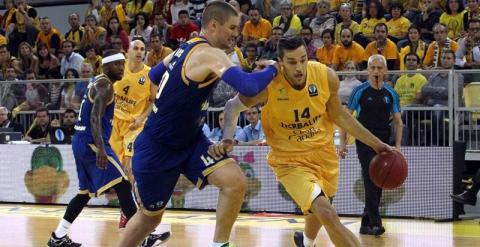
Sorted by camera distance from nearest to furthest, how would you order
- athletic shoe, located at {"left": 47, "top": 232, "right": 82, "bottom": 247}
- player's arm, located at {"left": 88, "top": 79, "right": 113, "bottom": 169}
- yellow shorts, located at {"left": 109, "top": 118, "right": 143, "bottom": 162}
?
1. player's arm, located at {"left": 88, "top": 79, "right": 113, "bottom": 169}
2. athletic shoe, located at {"left": 47, "top": 232, "right": 82, "bottom": 247}
3. yellow shorts, located at {"left": 109, "top": 118, "right": 143, "bottom": 162}

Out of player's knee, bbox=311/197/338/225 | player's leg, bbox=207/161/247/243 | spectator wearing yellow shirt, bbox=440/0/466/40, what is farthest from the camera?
spectator wearing yellow shirt, bbox=440/0/466/40

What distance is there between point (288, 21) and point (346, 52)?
74.3 inches

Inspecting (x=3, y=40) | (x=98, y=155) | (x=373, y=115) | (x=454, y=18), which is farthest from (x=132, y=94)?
(x=3, y=40)

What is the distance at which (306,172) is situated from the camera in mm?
7820

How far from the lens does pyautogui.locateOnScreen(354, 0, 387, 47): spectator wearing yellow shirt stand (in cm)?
1658

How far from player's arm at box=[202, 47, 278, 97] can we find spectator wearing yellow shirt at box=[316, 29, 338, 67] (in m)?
9.23

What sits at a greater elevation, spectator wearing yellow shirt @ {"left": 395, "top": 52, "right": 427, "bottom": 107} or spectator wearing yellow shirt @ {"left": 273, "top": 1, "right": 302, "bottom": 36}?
spectator wearing yellow shirt @ {"left": 273, "top": 1, "right": 302, "bottom": 36}

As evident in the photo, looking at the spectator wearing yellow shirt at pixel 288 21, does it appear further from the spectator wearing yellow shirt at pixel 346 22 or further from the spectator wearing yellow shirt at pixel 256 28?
the spectator wearing yellow shirt at pixel 346 22

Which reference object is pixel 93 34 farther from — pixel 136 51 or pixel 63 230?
pixel 63 230

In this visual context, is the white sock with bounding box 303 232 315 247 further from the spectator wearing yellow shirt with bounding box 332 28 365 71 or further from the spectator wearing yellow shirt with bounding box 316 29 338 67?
the spectator wearing yellow shirt with bounding box 316 29 338 67

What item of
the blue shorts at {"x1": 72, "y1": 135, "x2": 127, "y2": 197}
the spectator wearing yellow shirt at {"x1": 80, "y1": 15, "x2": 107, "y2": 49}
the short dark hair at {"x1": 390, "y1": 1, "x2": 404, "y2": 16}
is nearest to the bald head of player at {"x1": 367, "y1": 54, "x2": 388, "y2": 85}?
the blue shorts at {"x1": 72, "y1": 135, "x2": 127, "y2": 197}

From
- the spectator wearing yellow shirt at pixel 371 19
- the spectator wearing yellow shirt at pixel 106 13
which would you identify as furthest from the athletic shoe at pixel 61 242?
the spectator wearing yellow shirt at pixel 106 13

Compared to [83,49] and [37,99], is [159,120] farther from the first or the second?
[83,49]

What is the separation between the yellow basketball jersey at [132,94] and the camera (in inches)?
460
